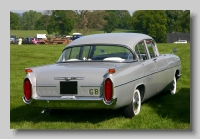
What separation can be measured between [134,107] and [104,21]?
2370 millimetres

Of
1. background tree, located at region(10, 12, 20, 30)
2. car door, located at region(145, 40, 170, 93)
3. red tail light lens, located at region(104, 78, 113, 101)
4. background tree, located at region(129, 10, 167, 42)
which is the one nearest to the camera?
red tail light lens, located at region(104, 78, 113, 101)

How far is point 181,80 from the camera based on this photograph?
33.9 ft

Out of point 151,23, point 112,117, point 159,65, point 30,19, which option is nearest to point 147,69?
point 159,65

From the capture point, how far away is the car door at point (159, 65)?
26.3 feet

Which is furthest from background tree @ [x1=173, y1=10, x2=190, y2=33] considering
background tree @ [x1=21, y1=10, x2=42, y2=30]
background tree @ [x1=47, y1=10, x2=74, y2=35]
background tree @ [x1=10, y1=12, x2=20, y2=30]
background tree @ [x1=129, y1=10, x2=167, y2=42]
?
background tree @ [x1=10, y1=12, x2=20, y2=30]

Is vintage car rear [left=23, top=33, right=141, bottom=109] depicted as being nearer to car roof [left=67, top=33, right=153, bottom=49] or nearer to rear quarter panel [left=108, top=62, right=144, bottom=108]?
rear quarter panel [left=108, top=62, right=144, bottom=108]

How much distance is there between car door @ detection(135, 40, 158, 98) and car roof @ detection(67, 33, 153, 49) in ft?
0.42

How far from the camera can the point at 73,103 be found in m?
6.31

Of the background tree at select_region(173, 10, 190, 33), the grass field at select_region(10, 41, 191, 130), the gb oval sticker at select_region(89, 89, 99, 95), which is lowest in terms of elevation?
the grass field at select_region(10, 41, 191, 130)

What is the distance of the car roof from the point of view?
7555mm

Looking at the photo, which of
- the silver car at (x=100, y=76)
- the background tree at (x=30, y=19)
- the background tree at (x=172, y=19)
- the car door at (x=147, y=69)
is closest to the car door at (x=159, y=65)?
the silver car at (x=100, y=76)

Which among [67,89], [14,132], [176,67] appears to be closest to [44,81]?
[67,89]

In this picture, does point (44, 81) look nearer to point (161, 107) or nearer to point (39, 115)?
point (39, 115)

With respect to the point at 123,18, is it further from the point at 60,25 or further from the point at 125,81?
the point at 125,81
